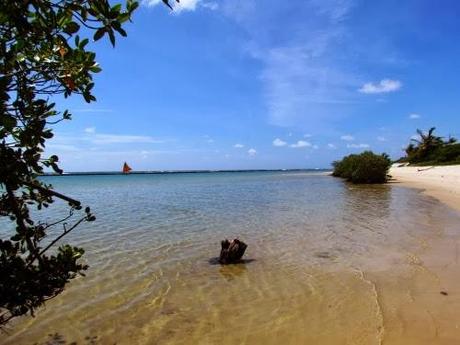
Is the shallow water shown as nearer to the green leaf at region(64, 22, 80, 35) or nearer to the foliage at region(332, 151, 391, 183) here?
the green leaf at region(64, 22, 80, 35)

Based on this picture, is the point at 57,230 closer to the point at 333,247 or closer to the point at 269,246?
the point at 269,246

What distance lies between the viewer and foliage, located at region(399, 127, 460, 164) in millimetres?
54875

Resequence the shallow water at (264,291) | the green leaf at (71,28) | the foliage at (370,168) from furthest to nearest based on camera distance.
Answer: the foliage at (370,168), the shallow water at (264,291), the green leaf at (71,28)

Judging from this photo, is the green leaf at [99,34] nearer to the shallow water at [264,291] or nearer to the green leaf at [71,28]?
the green leaf at [71,28]

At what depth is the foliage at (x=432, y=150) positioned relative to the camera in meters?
54.9

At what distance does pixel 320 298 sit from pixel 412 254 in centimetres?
389

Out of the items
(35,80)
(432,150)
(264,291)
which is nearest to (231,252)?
(264,291)

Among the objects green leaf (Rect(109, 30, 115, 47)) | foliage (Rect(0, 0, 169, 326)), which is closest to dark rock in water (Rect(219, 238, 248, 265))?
foliage (Rect(0, 0, 169, 326))

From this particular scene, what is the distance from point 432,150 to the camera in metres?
65.1

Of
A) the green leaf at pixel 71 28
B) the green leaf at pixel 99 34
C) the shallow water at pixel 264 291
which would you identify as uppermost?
the green leaf at pixel 71 28

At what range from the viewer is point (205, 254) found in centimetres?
1051

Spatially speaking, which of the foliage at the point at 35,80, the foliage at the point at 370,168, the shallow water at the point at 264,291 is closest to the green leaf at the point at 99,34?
the foliage at the point at 35,80

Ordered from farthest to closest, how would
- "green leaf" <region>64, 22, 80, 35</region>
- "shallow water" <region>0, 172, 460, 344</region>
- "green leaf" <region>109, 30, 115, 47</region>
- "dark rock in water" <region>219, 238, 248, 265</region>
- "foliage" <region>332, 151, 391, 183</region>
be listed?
"foliage" <region>332, 151, 391, 183</region>
"dark rock in water" <region>219, 238, 248, 265</region>
"shallow water" <region>0, 172, 460, 344</region>
"green leaf" <region>64, 22, 80, 35</region>
"green leaf" <region>109, 30, 115, 47</region>

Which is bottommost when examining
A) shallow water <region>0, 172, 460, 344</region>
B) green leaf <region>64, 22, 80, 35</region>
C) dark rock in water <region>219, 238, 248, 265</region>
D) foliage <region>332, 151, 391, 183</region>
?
shallow water <region>0, 172, 460, 344</region>
